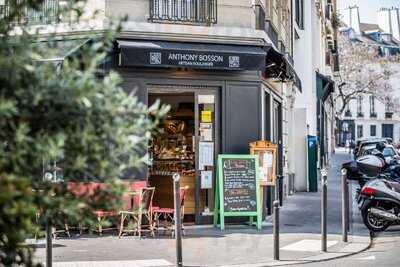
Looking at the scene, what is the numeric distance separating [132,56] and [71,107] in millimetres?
9391

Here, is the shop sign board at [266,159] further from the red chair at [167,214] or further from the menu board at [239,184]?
the red chair at [167,214]

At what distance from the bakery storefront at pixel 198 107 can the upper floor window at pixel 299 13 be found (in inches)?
446

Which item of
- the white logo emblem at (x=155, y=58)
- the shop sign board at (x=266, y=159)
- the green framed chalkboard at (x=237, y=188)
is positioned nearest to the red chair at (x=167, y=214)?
the green framed chalkboard at (x=237, y=188)

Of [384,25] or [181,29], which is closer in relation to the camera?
[181,29]

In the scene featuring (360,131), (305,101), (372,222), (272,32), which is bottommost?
(372,222)

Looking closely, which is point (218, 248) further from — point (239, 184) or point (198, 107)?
point (198, 107)

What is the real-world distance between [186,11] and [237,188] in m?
3.63

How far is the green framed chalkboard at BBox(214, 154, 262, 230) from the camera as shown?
13.3 m

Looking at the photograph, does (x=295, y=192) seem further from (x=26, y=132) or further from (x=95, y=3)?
(x=26, y=132)

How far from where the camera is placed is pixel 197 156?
13883mm

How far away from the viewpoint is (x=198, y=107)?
13891 millimetres

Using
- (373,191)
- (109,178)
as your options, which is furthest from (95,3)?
(109,178)

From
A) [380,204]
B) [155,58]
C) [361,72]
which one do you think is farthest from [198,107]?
[361,72]

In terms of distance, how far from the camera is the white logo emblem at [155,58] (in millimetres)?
12703
